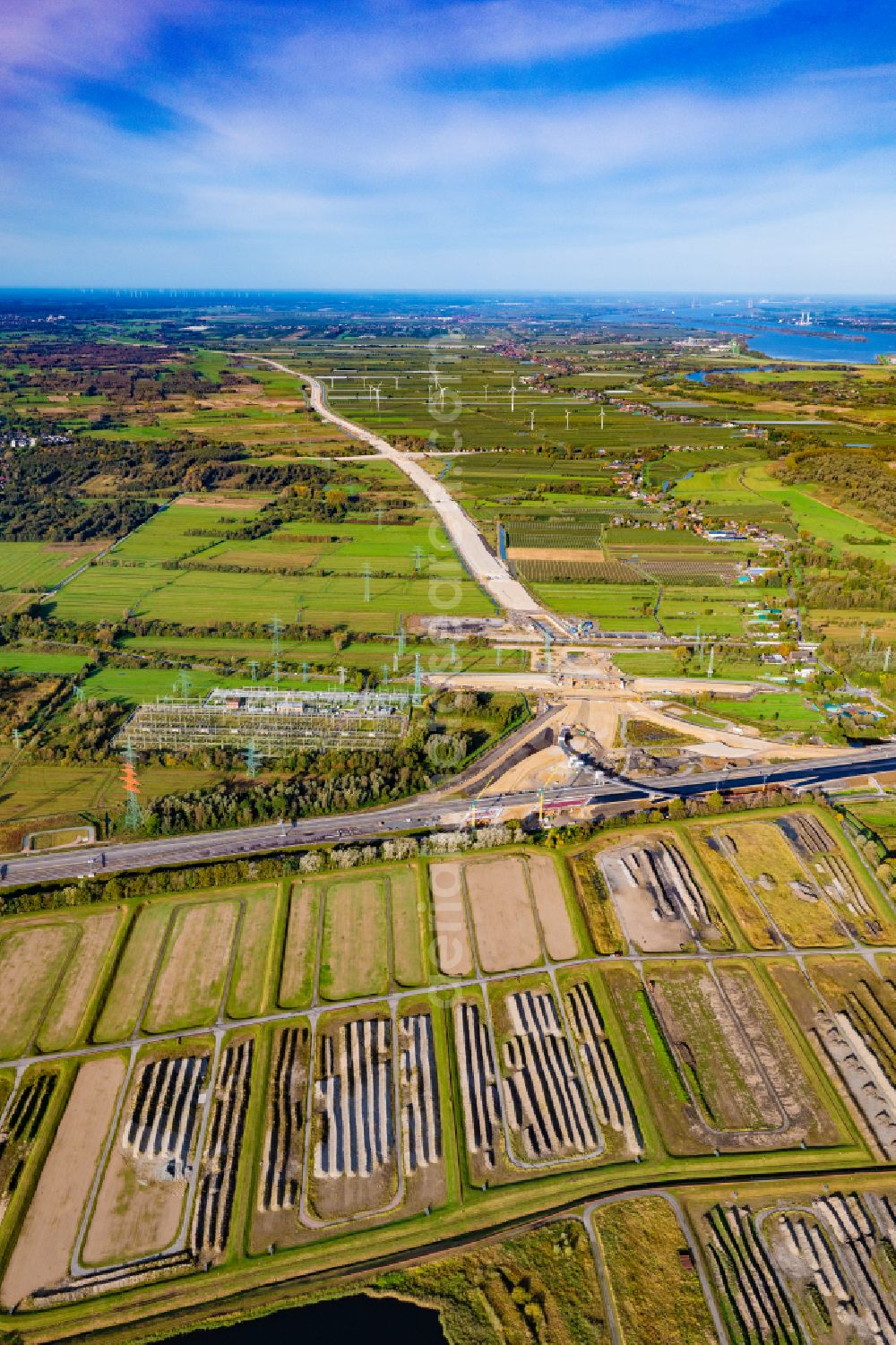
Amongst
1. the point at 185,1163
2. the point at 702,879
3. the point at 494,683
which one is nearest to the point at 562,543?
the point at 494,683

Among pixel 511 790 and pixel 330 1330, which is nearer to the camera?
pixel 330 1330

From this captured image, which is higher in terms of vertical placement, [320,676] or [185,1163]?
[320,676]

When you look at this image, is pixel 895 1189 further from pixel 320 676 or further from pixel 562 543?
pixel 562 543

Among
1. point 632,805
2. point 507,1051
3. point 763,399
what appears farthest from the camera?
point 763,399

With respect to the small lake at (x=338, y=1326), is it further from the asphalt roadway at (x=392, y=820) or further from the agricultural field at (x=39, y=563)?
the agricultural field at (x=39, y=563)

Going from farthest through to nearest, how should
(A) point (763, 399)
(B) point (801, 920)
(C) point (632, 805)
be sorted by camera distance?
(A) point (763, 399), (C) point (632, 805), (B) point (801, 920)

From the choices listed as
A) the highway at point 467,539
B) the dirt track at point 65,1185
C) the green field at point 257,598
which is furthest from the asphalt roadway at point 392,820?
the highway at point 467,539

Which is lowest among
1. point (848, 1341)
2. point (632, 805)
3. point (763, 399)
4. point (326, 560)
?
point (848, 1341)

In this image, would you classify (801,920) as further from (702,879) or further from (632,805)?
(632,805)
